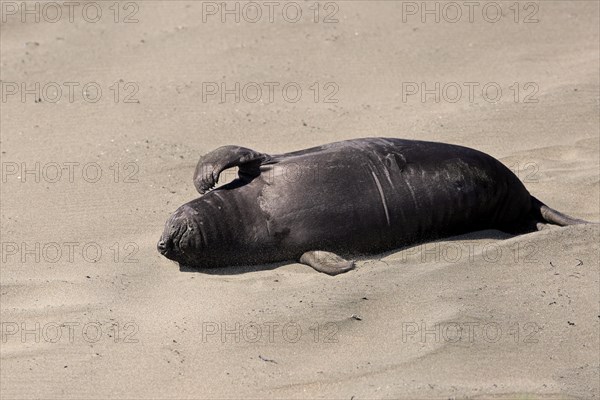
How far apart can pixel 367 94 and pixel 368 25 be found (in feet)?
3.86

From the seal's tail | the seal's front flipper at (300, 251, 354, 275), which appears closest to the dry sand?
the seal's front flipper at (300, 251, 354, 275)

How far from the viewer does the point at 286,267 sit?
6.34m

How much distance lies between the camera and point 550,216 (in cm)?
687

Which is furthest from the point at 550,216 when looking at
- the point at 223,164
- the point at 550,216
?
the point at 223,164

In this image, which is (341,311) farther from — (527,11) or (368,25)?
(527,11)

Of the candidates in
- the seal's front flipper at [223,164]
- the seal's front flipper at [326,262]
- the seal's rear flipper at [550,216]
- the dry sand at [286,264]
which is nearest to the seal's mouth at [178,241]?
the dry sand at [286,264]

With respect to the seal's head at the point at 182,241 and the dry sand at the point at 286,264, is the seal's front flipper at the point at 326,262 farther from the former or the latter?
the seal's head at the point at 182,241

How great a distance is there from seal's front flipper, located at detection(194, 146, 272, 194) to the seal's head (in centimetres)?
20

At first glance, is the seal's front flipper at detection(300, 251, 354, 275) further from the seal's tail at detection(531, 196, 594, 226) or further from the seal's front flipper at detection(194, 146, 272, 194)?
the seal's tail at detection(531, 196, 594, 226)

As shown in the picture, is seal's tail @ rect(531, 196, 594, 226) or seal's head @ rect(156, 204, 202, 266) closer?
seal's head @ rect(156, 204, 202, 266)

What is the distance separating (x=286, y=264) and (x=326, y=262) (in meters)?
0.31

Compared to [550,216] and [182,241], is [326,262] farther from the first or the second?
[550,216]

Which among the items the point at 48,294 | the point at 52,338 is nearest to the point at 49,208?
the point at 48,294

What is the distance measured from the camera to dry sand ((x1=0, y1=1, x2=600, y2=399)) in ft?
16.7
